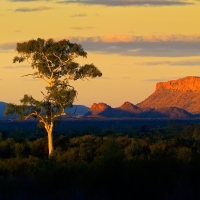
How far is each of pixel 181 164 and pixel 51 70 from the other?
1846cm

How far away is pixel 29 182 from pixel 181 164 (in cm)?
511

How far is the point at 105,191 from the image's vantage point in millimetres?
16156

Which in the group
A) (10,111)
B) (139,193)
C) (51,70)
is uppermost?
(51,70)

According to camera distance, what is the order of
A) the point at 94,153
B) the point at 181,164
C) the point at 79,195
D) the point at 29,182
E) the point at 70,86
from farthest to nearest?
1. the point at 70,86
2. the point at 94,153
3. the point at 181,164
4. the point at 29,182
5. the point at 79,195

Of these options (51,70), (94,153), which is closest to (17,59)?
(51,70)

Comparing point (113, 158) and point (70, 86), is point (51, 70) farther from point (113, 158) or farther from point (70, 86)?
point (113, 158)

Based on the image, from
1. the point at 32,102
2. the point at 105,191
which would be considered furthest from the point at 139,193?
the point at 32,102

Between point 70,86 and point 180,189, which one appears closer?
point 180,189

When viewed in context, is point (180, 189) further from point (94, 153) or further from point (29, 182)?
point (94, 153)

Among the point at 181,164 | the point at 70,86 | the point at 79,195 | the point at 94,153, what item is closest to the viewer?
the point at 79,195

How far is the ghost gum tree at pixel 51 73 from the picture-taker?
1398 inches

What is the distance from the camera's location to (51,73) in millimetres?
36312

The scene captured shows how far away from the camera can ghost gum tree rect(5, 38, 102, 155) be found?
35.5m

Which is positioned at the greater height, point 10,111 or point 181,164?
point 10,111
